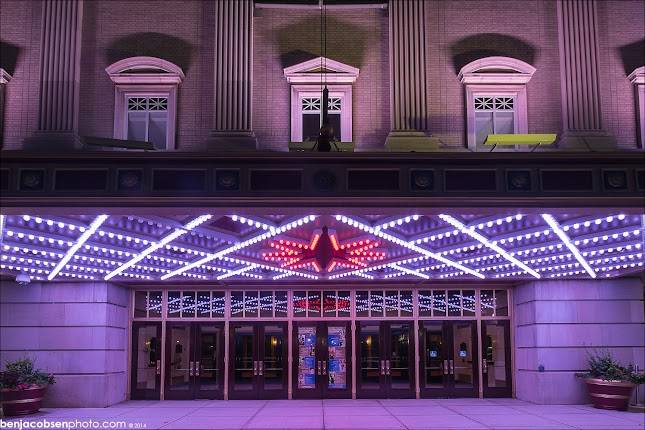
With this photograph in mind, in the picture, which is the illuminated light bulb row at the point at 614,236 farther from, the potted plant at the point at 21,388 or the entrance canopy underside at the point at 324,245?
the potted plant at the point at 21,388

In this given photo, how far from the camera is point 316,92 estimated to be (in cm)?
1473

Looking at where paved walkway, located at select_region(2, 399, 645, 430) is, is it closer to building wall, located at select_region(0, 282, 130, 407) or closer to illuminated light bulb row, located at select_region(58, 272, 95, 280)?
building wall, located at select_region(0, 282, 130, 407)

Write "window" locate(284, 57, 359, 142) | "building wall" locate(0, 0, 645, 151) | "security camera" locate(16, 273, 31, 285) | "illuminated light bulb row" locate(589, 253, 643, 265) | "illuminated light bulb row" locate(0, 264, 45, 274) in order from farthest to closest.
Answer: "security camera" locate(16, 273, 31, 285) → "illuminated light bulb row" locate(0, 264, 45, 274) → "illuminated light bulb row" locate(589, 253, 643, 265) → "window" locate(284, 57, 359, 142) → "building wall" locate(0, 0, 645, 151)

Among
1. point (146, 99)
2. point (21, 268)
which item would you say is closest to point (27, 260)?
point (21, 268)

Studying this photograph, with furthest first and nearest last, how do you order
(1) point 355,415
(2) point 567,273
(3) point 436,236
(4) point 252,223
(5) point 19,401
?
1. (2) point 567,273
2. (5) point 19,401
3. (1) point 355,415
4. (3) point 436,236
5. (4) point 252,223

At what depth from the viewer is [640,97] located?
46.5ft

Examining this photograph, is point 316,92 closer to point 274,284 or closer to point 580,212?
point 580,212

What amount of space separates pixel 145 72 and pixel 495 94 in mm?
7119

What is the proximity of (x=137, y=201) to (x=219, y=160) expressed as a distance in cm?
143

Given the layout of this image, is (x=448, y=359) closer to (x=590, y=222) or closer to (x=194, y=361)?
(x=194, y=361)

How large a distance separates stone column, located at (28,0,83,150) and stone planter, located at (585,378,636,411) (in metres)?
14.7

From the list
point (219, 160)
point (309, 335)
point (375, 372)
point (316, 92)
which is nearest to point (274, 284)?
point (309, 335)

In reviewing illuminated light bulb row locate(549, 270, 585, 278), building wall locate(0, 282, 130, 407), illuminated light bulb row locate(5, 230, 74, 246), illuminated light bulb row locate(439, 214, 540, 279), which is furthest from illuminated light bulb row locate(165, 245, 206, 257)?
illuminated light bulb row locate(549, 270, 585, 278)

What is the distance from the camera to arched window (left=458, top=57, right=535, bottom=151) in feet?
47.4
